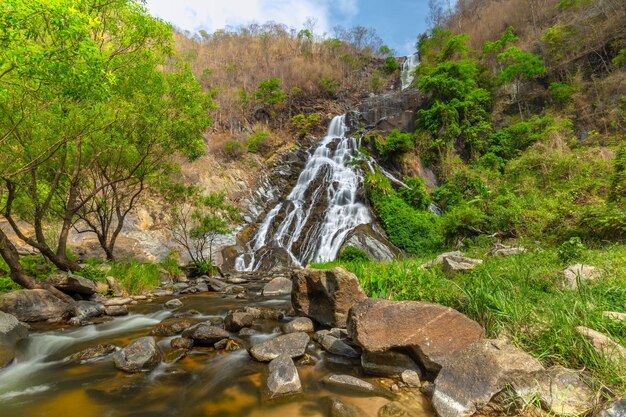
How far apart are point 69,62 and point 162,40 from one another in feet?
22.2

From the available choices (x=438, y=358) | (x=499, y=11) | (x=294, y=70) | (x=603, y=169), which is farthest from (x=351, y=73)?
(x=438, y=358)

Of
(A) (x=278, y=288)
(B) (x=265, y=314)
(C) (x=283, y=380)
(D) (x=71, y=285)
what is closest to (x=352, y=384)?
(C) (x=283, y=380)

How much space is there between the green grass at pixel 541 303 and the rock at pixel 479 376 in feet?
1.16

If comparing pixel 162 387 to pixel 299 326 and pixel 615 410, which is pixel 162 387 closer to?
pixel 299 326

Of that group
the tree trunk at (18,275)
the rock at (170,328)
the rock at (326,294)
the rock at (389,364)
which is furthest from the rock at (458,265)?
the tree trunk at (18,275)

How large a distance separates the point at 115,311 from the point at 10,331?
2.22 meters

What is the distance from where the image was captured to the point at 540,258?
6965 mm

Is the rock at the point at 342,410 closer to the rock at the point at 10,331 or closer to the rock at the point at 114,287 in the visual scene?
the rock at the point at 10,331

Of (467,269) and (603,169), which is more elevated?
(603,169)

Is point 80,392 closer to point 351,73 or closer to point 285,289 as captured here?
point 285,289

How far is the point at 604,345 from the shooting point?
2977mm

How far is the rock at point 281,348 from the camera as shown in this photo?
183 inches

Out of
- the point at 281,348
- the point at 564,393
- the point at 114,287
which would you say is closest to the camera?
the point at 564,393

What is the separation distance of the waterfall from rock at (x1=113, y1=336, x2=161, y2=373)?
480 inches
